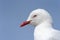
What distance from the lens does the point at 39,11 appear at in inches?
469

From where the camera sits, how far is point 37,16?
12.0 m

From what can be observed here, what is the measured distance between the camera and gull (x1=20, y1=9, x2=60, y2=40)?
11406 millimetres

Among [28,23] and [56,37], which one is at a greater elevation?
[28,23]

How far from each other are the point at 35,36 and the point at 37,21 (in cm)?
54

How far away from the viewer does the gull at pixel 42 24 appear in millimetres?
11406

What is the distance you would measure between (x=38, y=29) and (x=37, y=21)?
11.6 inches

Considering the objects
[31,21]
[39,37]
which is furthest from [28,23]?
[39,37]

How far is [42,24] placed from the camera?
38.9 ft

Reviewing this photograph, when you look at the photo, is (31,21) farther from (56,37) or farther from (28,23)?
(56,37)

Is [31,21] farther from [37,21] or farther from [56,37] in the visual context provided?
[56,37]

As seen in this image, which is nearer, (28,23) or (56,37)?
(56,37)

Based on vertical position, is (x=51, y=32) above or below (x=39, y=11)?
below

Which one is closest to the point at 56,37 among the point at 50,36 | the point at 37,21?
the point at 50,36

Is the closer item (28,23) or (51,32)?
(51,32)
